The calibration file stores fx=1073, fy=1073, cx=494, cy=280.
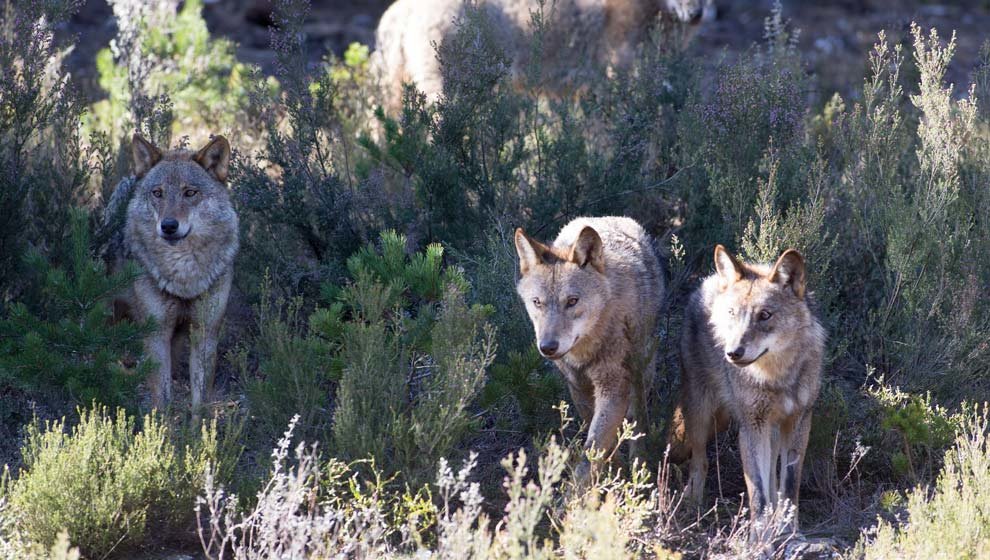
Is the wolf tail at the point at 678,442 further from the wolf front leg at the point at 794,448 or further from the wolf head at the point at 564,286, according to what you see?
the wolf head at the point at 564,286

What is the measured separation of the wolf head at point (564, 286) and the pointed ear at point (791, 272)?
0.92m

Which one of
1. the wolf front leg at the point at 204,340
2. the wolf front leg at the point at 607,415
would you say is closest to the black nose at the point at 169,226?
the wolf front leg at the point at 204,340

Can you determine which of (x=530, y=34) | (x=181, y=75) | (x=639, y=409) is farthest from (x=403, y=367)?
(x=181, y=75)

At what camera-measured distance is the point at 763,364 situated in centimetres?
548

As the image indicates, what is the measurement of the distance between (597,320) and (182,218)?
2599 millimetres

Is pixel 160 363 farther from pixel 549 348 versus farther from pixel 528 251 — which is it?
pixel 549 348

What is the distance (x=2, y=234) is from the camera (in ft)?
21.8

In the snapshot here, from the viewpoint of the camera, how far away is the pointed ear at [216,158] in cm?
671

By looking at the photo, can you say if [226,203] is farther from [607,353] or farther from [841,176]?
[841,176]

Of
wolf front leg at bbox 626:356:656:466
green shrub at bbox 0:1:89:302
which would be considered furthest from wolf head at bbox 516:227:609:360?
green shrub at bbox 0:1:89:302

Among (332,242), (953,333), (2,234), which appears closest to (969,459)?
(953,333)

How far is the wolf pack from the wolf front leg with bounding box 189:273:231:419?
10 millimetres

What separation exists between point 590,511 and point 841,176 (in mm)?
4312

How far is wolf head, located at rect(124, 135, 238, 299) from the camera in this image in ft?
21.3
